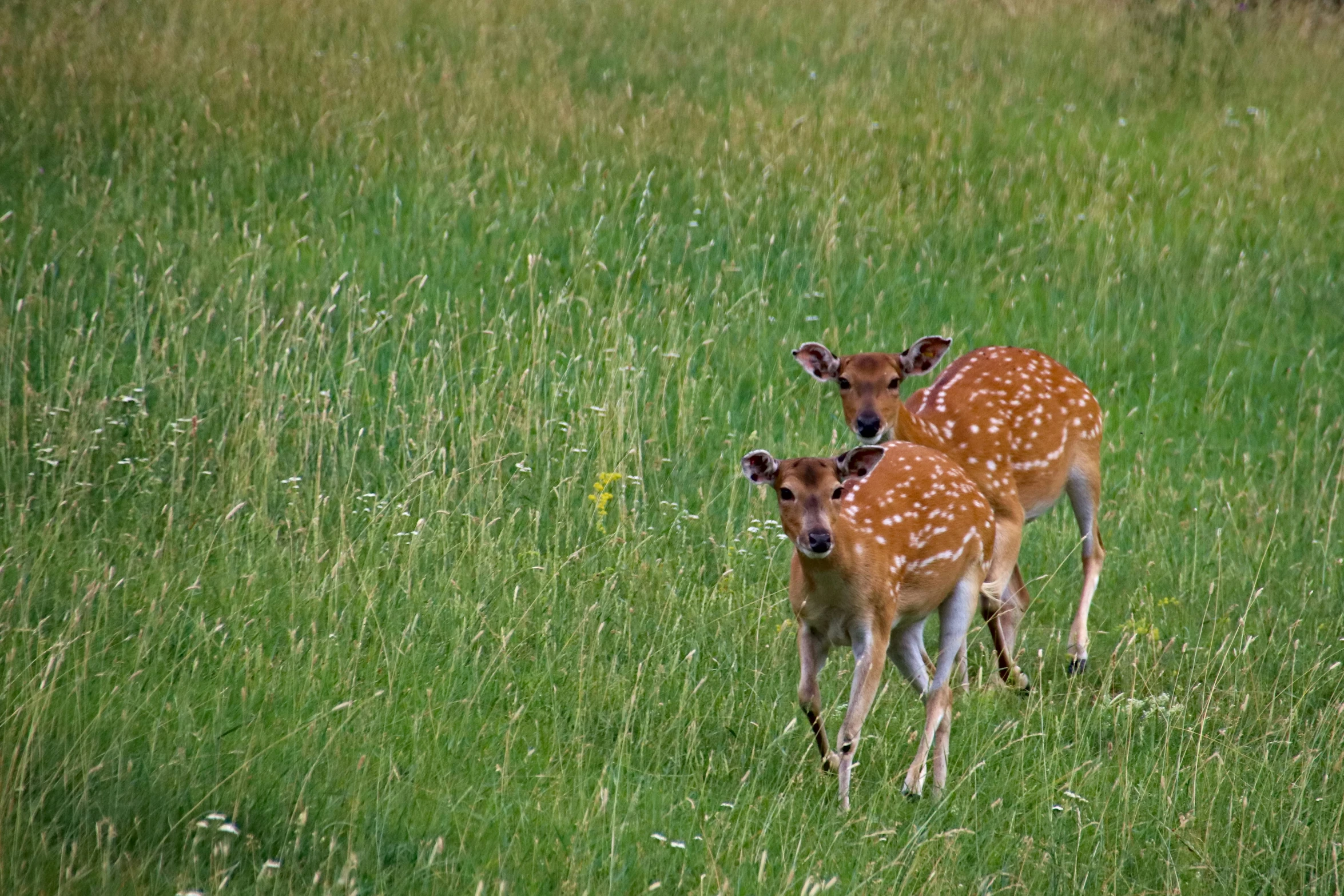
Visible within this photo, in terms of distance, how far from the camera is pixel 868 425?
6.42 m

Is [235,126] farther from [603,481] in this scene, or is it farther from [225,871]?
[225,871]

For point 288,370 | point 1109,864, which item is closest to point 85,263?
point 288,370

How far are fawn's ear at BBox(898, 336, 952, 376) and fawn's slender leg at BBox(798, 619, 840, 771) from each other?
1711 mm

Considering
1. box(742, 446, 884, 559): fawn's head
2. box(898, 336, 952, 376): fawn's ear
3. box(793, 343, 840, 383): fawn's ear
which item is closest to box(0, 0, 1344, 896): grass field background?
box(742, 446, 884, 559): fawn's head

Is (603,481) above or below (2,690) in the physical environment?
below

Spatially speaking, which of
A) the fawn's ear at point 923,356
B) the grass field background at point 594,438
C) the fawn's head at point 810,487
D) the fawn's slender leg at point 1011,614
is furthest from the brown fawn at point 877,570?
the fawn's ear at point 923,356

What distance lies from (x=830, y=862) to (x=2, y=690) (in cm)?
252

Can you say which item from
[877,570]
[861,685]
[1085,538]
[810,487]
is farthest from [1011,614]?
[810,487]

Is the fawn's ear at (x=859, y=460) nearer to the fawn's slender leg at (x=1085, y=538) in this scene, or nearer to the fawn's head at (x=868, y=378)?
the fawn's head at (x=868, y=378)

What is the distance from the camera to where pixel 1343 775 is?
5.31 m

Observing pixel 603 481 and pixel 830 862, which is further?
pixel 603 481

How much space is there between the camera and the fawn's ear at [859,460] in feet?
17.9

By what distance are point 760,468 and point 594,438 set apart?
81.9 inches

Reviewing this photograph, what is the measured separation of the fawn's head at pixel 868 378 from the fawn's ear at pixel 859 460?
0.89 m
